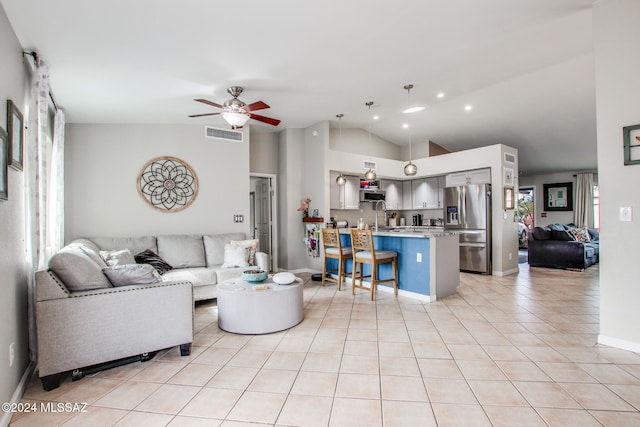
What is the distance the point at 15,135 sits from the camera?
7.07ft

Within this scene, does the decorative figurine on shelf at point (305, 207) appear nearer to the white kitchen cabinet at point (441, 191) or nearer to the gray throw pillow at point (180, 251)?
the gray throw pillow at point (180, 251)

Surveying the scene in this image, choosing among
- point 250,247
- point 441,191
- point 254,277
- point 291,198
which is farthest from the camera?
point 441,191

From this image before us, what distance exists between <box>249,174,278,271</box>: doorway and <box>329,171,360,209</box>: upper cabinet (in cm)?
122

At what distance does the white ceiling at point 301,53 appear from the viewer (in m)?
2.43

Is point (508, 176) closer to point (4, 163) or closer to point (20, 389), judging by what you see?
point (4, 163)

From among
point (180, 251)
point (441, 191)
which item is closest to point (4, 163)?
point (180, 251)

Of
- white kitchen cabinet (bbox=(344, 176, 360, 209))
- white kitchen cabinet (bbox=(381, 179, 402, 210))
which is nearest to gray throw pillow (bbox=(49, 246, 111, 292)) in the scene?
white kitchen cabinet (bbox=(344, 176, 360, 209))

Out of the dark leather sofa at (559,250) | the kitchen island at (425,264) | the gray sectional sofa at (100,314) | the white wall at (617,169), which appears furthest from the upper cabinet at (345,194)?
the white wall at (617,169)

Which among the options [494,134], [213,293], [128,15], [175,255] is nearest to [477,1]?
[128,15]

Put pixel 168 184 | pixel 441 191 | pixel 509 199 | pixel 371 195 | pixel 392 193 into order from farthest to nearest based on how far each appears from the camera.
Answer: pixel 392 193
pixel 371 195
pixel 441 191
pixel 509 199
pixel 168 184

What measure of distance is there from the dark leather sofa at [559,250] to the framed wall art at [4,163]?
825 cm

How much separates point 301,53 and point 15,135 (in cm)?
241

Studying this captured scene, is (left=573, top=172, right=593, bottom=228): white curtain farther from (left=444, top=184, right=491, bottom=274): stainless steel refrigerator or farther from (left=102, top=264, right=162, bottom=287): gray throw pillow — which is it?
(left=102, top=264, right=162, bottom=287): gray throw pillow

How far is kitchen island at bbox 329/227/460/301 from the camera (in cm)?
411
